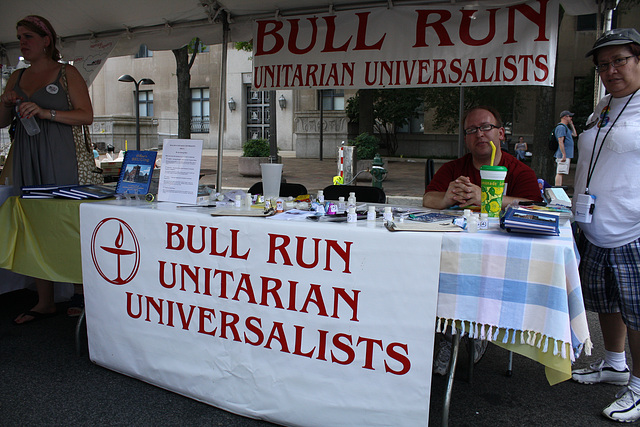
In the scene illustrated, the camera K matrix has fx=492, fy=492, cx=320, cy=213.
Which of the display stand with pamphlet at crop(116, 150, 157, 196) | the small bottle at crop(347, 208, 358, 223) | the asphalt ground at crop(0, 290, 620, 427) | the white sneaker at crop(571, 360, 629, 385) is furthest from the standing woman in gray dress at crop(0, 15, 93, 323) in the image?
the white sneaker at crop(571, 360, 629, 385)

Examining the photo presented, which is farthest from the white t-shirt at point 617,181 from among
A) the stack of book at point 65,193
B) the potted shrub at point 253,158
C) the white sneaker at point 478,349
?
the potted shrub at point 253,158

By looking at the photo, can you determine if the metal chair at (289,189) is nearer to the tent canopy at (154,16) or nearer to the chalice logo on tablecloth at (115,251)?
the chalice logo on tablecloth at (115,251)

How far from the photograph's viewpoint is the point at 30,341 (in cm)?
318

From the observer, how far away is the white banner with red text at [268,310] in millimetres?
1979

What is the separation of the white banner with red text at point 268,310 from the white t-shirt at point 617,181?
3.19ft

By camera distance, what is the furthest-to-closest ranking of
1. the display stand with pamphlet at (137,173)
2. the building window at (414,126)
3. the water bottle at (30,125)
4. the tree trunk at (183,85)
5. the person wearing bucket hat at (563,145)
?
the building window at (414,126) < the person wearing bucket hat at (563,145) < the tree trunk at (183,85) < the water bottle at (30,125) < the display stand with pamphlet at (137,173)

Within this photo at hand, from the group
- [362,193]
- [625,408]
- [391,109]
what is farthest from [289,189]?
[391,109]

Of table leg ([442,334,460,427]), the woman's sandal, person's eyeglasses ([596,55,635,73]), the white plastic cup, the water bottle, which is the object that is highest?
person's eyeglasses ([596,55,635,73])

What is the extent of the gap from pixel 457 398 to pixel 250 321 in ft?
3.85

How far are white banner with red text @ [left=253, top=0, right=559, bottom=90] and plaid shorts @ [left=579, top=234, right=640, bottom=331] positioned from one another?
1.82 metres

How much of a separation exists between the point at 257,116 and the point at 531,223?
81.5 feet

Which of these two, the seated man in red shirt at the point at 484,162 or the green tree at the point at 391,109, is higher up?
the green tree at the point at 391,109

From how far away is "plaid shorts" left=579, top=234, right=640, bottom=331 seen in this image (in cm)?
226

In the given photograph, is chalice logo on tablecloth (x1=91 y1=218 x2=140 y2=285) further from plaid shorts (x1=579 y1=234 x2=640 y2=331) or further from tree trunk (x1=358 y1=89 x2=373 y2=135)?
tree trunk (x1=358 y1=89 x2=373 y2=135)
